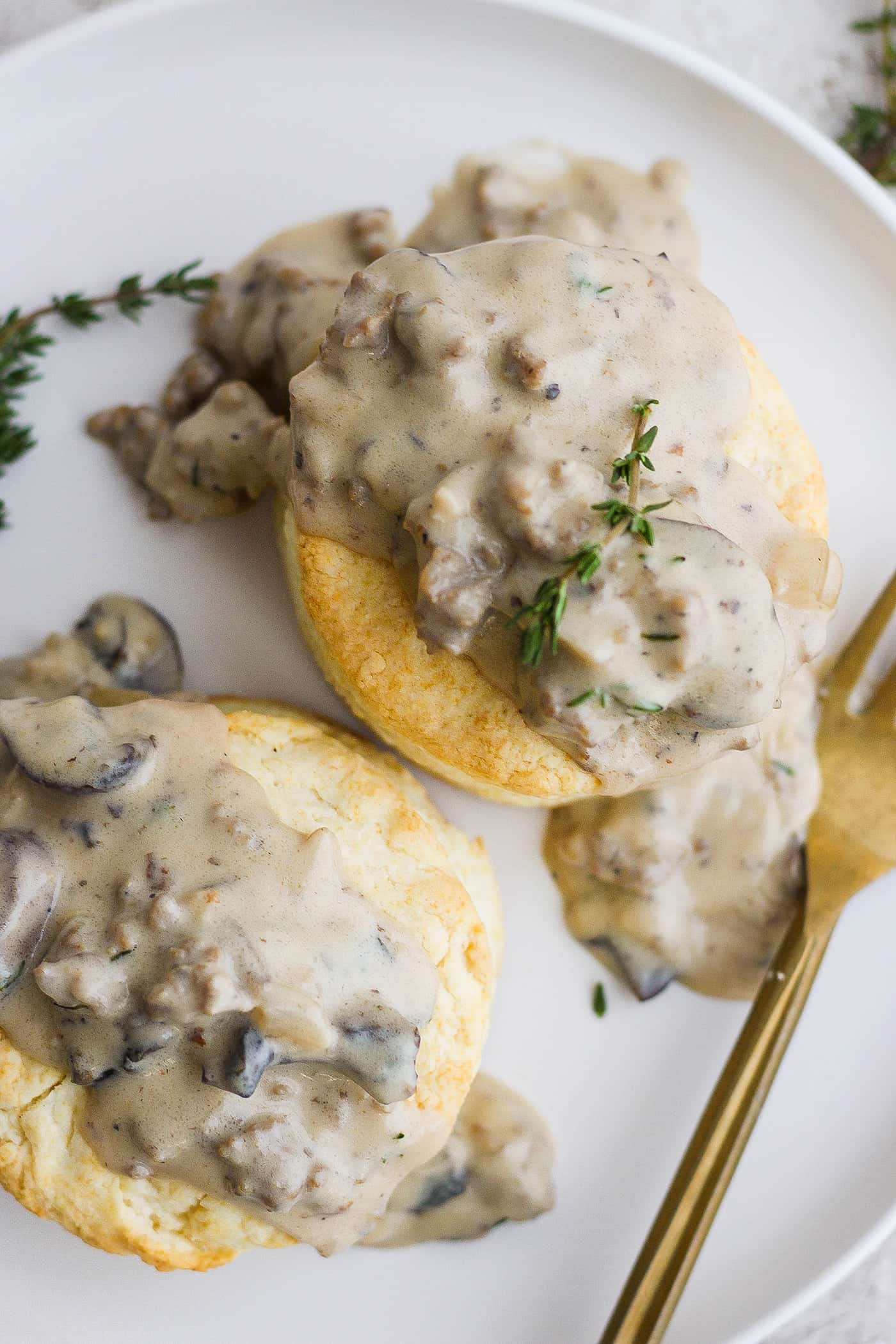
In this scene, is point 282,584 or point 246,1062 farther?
point 282,584

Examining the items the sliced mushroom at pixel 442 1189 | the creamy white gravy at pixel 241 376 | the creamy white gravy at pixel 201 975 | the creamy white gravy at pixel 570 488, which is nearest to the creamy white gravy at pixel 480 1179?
the sliced mushroom at pixel 442 1189

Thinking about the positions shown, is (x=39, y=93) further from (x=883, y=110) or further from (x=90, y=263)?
(x=883, y=110)

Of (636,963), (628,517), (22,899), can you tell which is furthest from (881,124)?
(22,899)

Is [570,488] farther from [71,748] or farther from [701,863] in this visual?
[701,863]

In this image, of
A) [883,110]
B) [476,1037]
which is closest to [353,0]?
[883,110]

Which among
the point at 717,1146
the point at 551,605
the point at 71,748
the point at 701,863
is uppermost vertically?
the point at 551,605

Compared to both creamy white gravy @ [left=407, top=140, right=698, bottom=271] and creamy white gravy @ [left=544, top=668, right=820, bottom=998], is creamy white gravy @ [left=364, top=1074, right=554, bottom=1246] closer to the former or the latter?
creamy white gravy @ [left=544, top=668, right=820, bottom=998]

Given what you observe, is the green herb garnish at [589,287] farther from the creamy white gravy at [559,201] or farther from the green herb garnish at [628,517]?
the creamy white gravy at [559,201]

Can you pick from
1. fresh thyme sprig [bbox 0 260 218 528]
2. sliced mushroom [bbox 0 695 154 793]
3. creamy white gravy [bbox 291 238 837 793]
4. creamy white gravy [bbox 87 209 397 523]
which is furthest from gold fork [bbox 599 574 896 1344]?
fresh thyme sprig [bbox 0 260 218 528]
